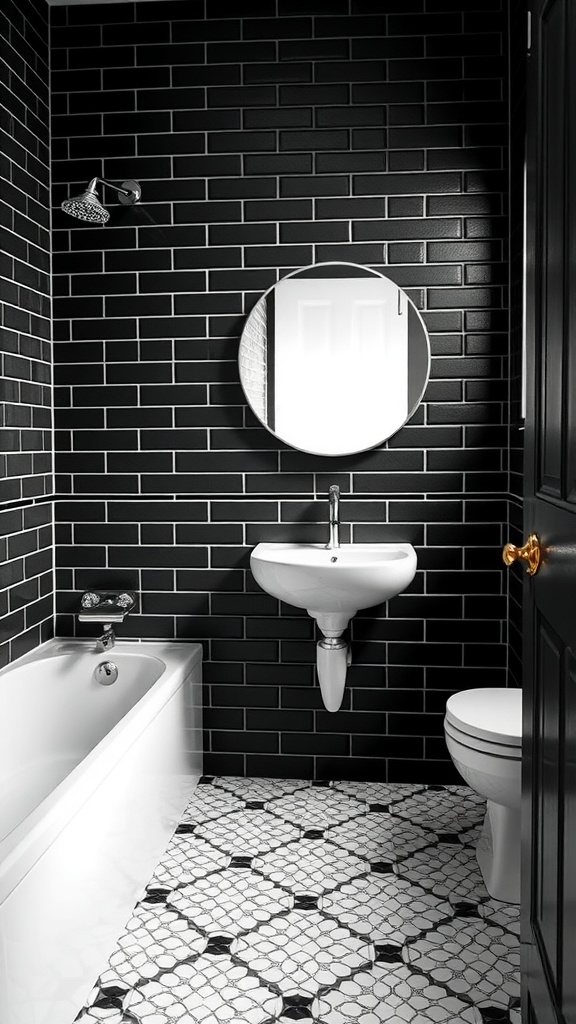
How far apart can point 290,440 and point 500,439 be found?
790 millimetres

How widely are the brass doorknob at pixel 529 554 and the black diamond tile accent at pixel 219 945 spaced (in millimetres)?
1339

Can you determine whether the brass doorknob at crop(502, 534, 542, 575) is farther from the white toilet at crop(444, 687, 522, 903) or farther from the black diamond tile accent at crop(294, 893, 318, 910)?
the black diamond tile accent at crop(294, 893, 318, 910)

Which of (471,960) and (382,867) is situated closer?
(471,960)

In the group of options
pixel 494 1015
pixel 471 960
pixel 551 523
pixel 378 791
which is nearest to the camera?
pixel 551 523

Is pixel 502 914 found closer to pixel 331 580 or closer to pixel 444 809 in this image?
pixel 444 809

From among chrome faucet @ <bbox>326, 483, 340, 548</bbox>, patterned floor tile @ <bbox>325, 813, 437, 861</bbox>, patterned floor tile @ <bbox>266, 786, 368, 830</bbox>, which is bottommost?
patterned floor tile @ <bbox>325, 813, 437, 861</bbox>

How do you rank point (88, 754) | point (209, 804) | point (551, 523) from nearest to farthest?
point (551, 523) → point (88, 754) → point (209, 804)

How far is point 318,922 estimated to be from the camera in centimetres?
237

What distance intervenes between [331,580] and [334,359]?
90cm

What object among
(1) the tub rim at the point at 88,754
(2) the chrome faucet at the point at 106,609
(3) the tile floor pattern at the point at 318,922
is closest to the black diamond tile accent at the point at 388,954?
(3) the tile floor pattern at the point at 318,922

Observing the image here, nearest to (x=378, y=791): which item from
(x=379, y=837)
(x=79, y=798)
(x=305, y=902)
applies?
(x=379, y=837)

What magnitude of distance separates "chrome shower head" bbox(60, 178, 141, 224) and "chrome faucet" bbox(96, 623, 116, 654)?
4.91 ft

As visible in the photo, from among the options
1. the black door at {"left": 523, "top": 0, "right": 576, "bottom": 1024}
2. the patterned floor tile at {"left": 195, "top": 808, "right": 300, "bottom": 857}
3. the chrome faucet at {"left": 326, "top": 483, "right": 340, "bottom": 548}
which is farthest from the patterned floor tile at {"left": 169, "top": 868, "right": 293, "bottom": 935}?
the chrome faucet at {"left": 326, "top": 483, "right": 340, "bottom": 548}

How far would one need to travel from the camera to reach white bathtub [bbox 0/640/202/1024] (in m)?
1.71
